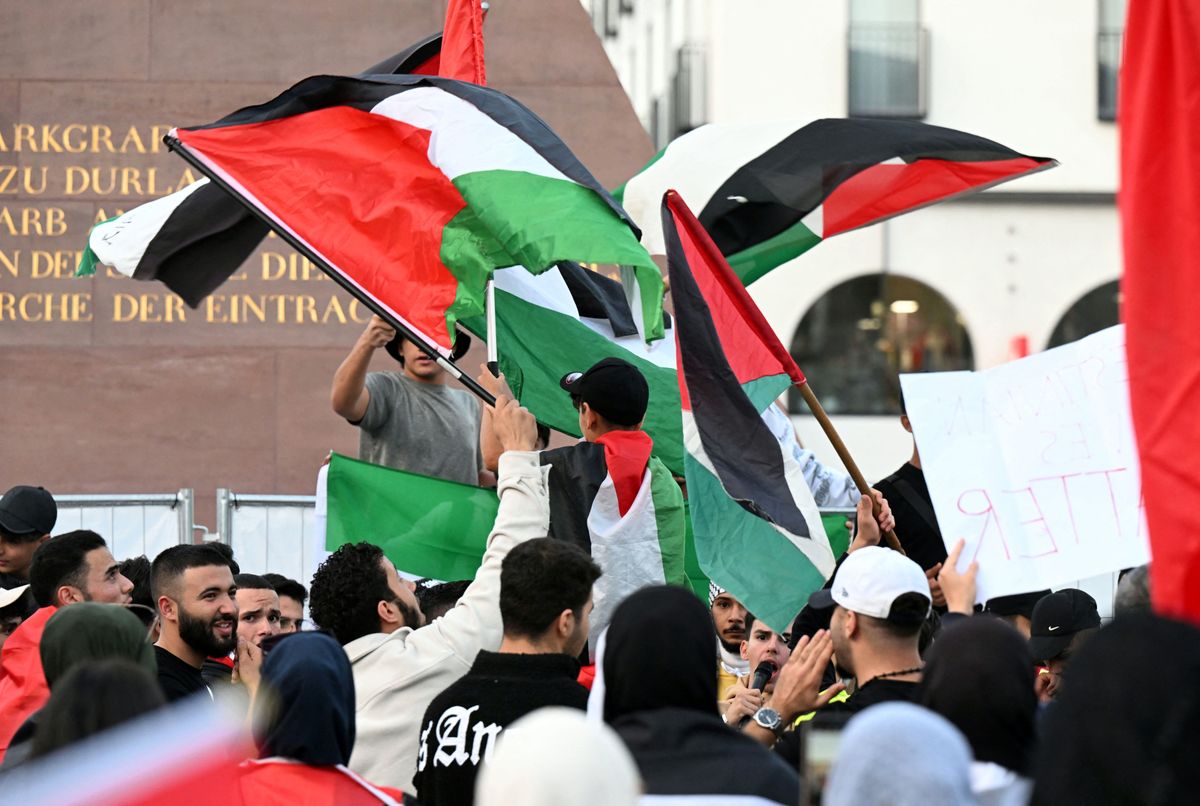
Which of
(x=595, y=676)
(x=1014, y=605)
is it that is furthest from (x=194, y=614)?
(x=1014, y=605)

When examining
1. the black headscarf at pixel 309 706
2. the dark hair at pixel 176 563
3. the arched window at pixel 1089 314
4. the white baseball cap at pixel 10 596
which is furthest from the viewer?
the arched window at pixel 1089 314

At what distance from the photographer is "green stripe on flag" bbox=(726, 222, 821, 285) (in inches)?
308

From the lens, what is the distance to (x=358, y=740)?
545 cm

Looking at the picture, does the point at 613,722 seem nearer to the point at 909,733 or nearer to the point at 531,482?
the point at 909,733

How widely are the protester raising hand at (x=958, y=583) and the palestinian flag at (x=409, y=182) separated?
1.60 metres

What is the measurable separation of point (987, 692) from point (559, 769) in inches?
42.4

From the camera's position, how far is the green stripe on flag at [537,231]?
620 cm

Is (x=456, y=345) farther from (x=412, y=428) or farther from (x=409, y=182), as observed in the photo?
(x=412, y=428)

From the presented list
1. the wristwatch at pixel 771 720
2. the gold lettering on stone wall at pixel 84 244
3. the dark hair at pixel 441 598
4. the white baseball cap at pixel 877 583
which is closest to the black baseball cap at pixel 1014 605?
the dark hair at pixel 441 598

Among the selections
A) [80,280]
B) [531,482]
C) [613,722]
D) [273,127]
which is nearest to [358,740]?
[531,482]

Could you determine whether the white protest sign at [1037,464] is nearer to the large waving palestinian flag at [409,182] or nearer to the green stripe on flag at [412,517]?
the large waving palestinian flag at [409,182]

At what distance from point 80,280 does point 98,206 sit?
49 centimetres

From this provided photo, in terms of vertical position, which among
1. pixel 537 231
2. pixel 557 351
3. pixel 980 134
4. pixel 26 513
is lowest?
pixel 26 513

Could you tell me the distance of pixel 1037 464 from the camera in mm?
5633
